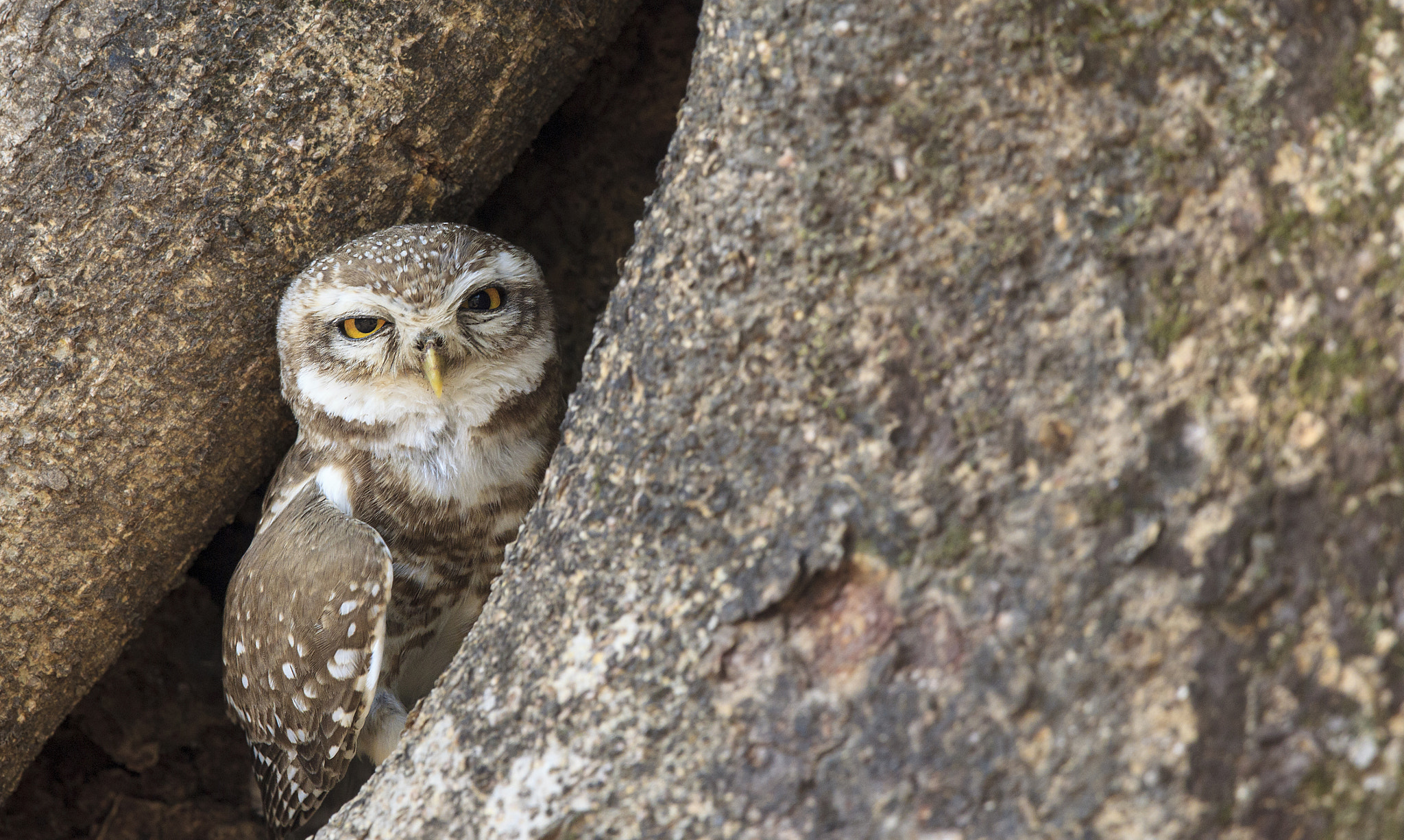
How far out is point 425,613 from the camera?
7.00 ft

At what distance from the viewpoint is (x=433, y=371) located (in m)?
1.95

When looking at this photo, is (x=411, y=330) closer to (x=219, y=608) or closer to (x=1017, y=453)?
(x=1017, y=453)

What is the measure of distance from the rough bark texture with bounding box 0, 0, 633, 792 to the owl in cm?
14

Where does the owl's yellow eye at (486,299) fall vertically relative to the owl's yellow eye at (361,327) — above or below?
below

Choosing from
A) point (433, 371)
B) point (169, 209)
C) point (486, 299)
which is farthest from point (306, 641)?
point (169, 209)

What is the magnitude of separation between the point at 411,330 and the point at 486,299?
19 centimetres

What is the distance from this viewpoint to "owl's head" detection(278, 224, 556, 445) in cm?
198

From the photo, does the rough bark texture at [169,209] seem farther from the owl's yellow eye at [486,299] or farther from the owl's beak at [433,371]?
the owl's beak at [433,371]

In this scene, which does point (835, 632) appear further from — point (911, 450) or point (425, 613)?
point (425, 613)

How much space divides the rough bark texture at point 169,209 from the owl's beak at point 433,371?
15.4 inches

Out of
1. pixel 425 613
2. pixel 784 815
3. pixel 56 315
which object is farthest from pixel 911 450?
pixel 56 315

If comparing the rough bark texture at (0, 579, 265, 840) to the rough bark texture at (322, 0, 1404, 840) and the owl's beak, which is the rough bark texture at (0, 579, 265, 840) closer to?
the owl's beak

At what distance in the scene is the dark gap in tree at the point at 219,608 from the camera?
8.99 feet

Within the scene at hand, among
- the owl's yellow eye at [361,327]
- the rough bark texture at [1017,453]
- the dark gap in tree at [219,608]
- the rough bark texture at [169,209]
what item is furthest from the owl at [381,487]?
the rough bark texture at [1017,453]
